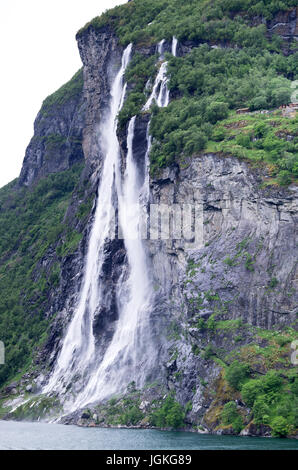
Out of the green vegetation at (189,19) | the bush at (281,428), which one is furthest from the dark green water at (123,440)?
the green vegetation at (189,19)

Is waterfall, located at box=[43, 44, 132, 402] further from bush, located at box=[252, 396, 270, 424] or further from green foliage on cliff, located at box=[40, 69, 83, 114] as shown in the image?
green foliage on cliff, located at box=[40, 69, 83, 114]

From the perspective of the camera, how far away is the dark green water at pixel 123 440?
5006 cm

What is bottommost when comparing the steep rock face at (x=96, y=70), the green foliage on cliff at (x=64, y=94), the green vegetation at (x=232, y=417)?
the green vegetation at (x=232, y=417)

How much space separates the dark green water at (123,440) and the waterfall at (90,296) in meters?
19.1

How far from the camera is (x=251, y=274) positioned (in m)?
64.9

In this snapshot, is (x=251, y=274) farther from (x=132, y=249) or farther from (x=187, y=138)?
(x=132, y=249)

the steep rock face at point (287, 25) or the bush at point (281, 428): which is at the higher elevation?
the steep rock face at point (287, 25)

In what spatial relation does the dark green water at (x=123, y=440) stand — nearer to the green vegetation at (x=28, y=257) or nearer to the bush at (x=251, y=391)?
the bush at (x=251, y=391)

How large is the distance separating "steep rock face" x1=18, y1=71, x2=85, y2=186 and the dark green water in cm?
9345

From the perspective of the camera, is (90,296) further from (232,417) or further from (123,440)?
(232,417)

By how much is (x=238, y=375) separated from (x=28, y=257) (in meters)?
81.4

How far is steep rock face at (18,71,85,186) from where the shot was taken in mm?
155250

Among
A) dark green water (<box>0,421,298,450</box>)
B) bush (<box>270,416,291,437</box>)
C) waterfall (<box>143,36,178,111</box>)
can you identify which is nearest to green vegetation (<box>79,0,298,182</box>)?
waterfall (<box>143,36,178,111</box>)

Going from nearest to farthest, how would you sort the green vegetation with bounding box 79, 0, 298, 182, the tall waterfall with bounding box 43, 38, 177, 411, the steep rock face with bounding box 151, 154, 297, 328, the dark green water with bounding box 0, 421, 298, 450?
1. the dark green water with bounding box 0, 421, 298, 450
2. the steep rock face with bounding box 151, 154, 297, 328
3. the green vegetation with bounding box 79, 0, 298, 182
4. the tall waterfall with bounding box 43, 38, 177, 411
